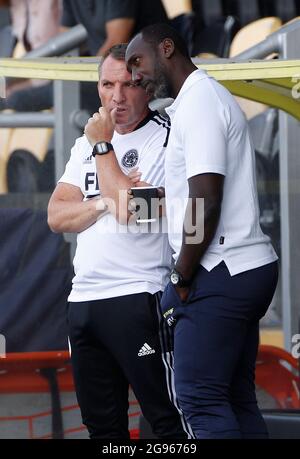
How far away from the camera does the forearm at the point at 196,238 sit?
3.36 m

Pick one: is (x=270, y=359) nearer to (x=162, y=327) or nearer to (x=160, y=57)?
(x=162, y=327)

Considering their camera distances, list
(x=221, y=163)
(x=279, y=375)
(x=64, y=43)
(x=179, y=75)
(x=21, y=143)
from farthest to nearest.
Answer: (x=64, y=43) → (x=21, y=143) → (x=279, y=375) → (x=179, y=75) → (x=221, y=163)

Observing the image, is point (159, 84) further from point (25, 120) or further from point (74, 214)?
point (25, 120)

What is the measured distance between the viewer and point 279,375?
215 inches

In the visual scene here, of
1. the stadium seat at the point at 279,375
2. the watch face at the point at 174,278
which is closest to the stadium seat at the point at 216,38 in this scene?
the stadium seat at the point at 279,375

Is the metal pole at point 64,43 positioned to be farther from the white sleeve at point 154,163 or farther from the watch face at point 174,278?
the watch face at point 174,278

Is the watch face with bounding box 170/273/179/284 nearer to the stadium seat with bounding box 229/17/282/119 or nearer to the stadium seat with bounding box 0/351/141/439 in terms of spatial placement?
the stadium seat with bounding box 0/351/141/439

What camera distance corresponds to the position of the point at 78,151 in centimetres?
411

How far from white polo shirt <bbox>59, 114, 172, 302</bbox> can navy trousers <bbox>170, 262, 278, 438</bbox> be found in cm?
38

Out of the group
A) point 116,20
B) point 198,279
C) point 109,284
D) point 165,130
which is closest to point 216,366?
point 198,279

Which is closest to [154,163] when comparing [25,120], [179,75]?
[179,75]

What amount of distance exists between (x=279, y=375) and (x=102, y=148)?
2106 mm

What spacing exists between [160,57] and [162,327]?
0.96 m

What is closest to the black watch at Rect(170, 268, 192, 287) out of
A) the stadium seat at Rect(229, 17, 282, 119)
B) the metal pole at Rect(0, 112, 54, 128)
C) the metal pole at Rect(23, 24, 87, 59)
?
the metal pole at Rect(0, 112, 54, 128)
